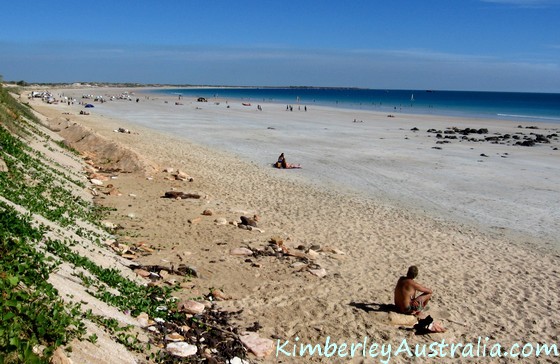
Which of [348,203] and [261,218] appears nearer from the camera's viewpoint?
[261,218]

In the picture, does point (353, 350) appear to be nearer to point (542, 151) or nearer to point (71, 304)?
point (71, 304)

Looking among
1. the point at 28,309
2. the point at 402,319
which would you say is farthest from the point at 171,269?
the point at 28,309

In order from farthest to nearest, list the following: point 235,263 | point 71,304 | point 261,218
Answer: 1. point 261,218
2. point 235,263
3. point 71,304

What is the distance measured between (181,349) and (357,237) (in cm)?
748

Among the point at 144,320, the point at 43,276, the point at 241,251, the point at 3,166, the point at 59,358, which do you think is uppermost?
the point at 3,166

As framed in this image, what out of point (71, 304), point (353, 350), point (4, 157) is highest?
point (4, 157)

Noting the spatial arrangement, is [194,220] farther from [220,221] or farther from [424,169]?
[424,169]

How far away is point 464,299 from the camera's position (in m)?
9.36

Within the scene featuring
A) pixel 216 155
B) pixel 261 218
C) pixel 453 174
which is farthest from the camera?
pixel 216 155

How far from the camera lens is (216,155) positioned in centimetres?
2611

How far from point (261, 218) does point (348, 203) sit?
3942mm

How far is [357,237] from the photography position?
12.9m

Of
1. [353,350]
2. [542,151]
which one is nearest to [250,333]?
[353,350]

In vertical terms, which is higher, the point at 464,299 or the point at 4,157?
the point at 4,157
